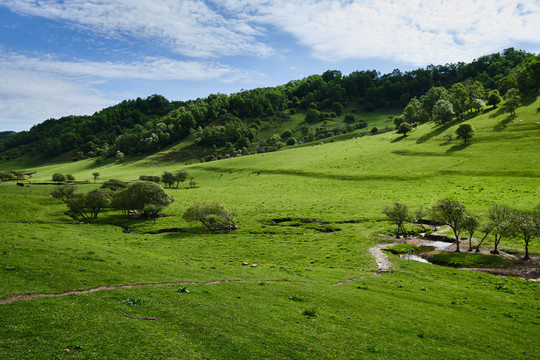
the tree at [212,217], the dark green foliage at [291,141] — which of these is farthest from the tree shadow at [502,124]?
the tree at [212,217]

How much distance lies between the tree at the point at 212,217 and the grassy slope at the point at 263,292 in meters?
2.37

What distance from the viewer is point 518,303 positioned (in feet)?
83.4

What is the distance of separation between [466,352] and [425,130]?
12516 cm

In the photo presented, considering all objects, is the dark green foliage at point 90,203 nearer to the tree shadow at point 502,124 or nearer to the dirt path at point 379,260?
the dirt path at point 379,260

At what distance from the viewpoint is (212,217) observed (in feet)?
170

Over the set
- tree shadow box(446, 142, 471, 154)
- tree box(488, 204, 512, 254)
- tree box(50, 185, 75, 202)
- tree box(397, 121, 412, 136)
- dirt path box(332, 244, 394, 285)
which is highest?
tree box(397, 121, 412, 136)

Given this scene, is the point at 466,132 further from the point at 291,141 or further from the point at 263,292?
the point at 263,292

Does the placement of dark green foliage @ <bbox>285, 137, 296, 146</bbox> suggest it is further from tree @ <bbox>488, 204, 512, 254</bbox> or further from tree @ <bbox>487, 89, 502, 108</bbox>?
tree @ <bbox>488, 204, 512, 254</bbox>

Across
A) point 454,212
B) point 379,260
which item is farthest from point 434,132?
point 379,260

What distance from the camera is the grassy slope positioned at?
14.1 metres

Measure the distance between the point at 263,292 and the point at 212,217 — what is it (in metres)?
30.8

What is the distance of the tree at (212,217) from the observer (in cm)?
5138

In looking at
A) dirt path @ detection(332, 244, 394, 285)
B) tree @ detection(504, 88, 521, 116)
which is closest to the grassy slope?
dirt path @ detection(332, 244, 394, 285)

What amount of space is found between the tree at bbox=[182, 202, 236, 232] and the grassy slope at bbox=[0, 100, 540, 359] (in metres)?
2.37
